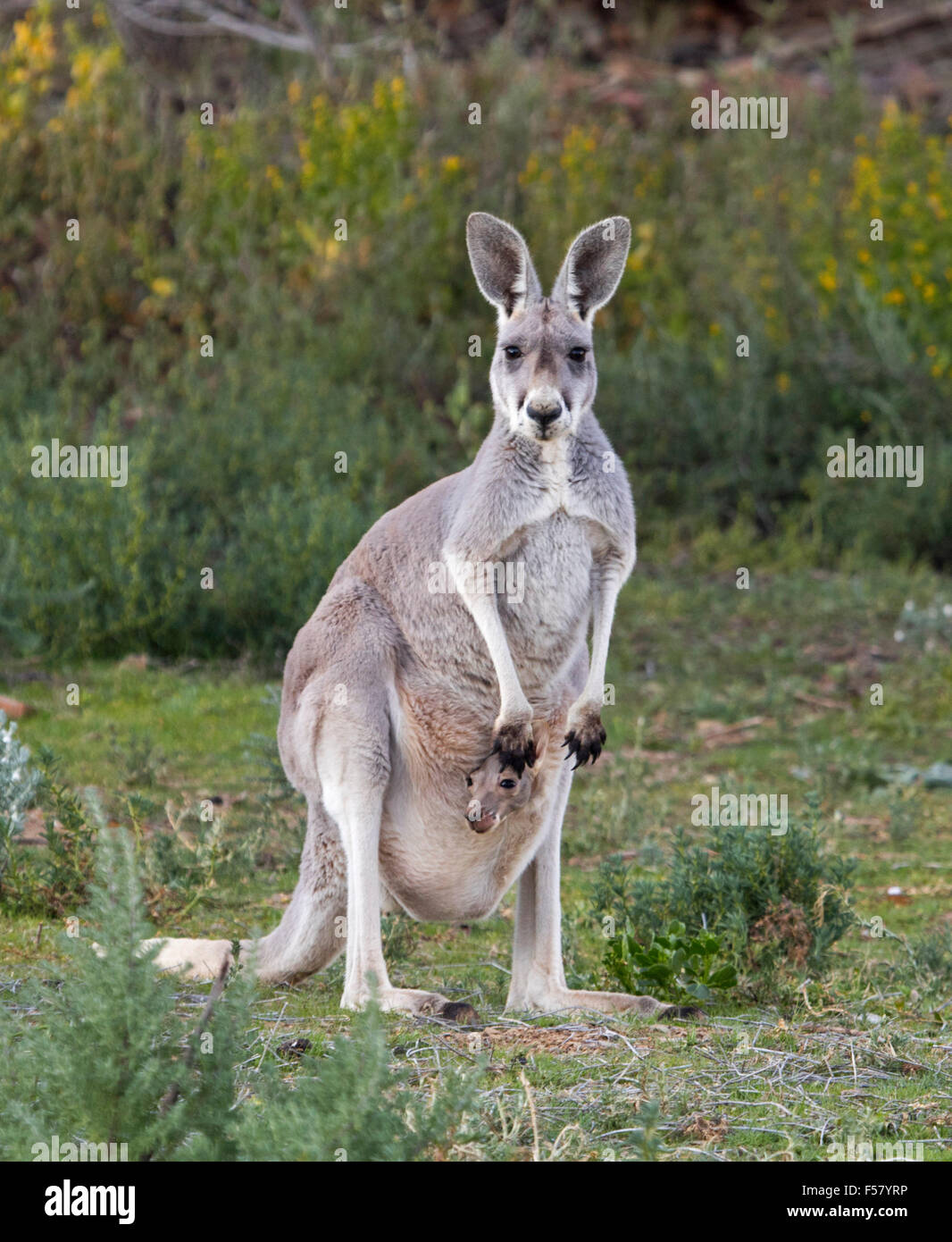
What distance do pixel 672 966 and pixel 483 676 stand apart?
3.03 feet

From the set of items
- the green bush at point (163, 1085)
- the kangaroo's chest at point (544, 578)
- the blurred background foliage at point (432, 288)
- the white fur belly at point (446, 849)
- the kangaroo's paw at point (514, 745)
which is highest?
the blurred background foliage at point (432, 288)

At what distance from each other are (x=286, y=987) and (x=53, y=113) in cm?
957

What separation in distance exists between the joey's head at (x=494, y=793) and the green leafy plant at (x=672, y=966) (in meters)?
0.59

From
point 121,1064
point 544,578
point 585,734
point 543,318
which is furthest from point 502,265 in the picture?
point 121,1064

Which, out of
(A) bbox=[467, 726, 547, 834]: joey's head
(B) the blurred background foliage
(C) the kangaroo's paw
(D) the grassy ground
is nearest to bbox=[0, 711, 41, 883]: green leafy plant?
(D) the grassy ground

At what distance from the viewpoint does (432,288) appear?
1098 cm

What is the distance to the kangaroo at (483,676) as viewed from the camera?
12.9 feet

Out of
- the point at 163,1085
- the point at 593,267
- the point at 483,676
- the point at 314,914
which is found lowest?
the point at 163,1085

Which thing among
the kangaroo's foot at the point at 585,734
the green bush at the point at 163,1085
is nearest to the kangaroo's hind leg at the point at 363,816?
the kangaroo's foot at the point at 585,734

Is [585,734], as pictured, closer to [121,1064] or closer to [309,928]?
[309,928]

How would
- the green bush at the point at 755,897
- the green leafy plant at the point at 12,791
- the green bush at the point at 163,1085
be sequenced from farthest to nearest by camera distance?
1. the green leafy plant at the point at 12,791
2. the green bush at the point at 755,897
3. the green bush at the point at 163,1085

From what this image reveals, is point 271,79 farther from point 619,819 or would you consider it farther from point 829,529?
point 619,819

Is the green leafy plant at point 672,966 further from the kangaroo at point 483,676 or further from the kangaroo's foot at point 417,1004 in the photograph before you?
the kangaroo's foot at point 417,1004
